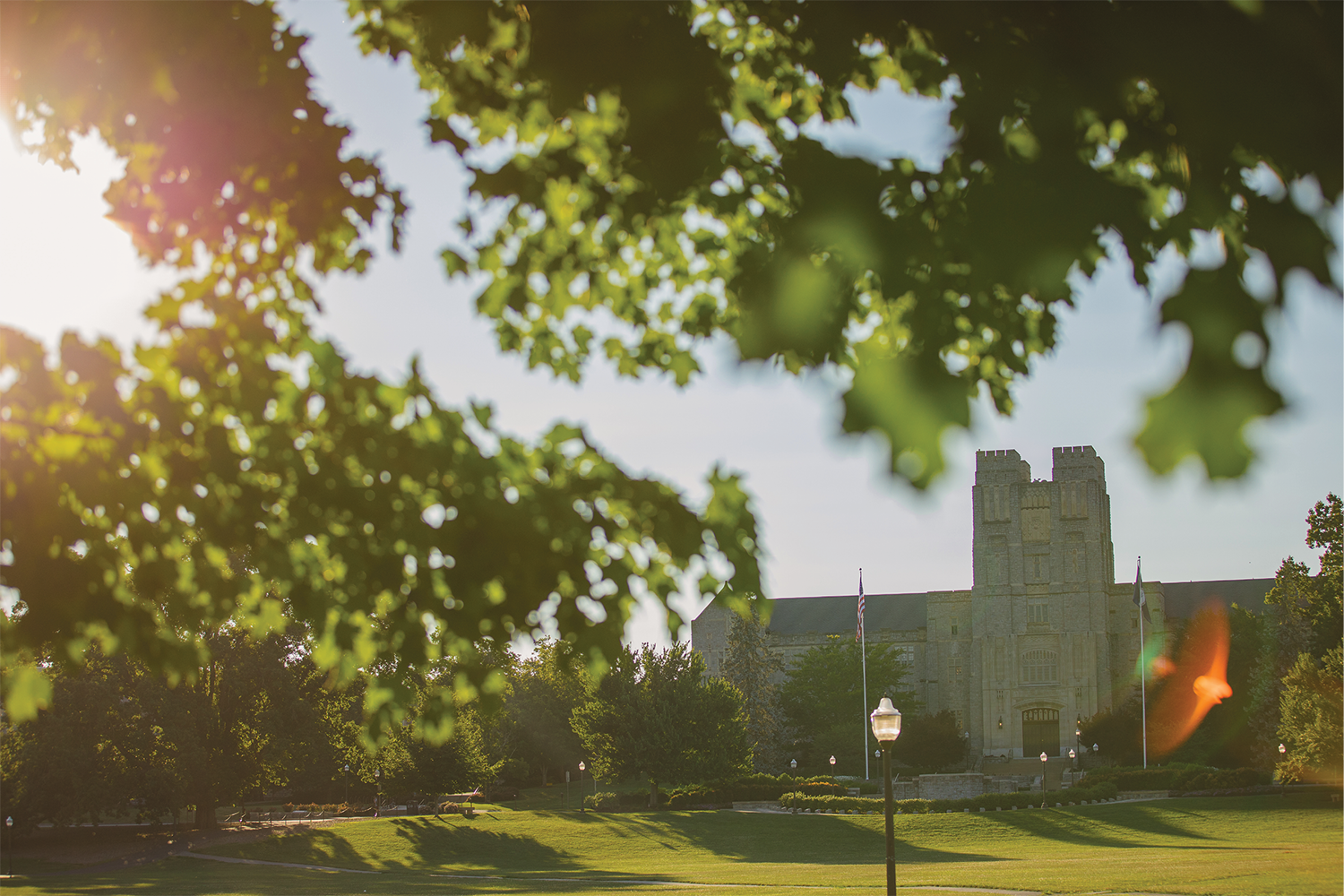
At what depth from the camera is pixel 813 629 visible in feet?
291

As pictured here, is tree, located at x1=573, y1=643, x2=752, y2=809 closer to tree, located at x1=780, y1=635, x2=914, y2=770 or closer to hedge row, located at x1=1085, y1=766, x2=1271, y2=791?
hedge row, located at x1=1085, y1=766, x2=1271, y2=791

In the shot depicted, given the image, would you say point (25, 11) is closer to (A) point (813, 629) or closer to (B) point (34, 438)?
(B) point (34, 438)

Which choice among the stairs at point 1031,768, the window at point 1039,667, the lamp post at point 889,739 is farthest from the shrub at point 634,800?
the lamp post at point 889,739

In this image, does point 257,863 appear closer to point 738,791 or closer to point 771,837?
point 771,837

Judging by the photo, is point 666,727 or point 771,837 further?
point 666,727

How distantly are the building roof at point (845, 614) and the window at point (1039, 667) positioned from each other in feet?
30.8

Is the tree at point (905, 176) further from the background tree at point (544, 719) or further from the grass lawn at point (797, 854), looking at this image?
the background tree at point (544, 719)

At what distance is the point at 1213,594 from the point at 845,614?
91.4ft

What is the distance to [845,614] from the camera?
90.6 meters

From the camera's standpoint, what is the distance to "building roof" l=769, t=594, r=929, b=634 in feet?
281

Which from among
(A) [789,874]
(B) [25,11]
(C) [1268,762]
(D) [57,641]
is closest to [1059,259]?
(D) [57,641]

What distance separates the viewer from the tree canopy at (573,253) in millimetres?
3105

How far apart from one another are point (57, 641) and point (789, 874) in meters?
25.4

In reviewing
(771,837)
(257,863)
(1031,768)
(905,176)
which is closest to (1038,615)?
(1031,768)
